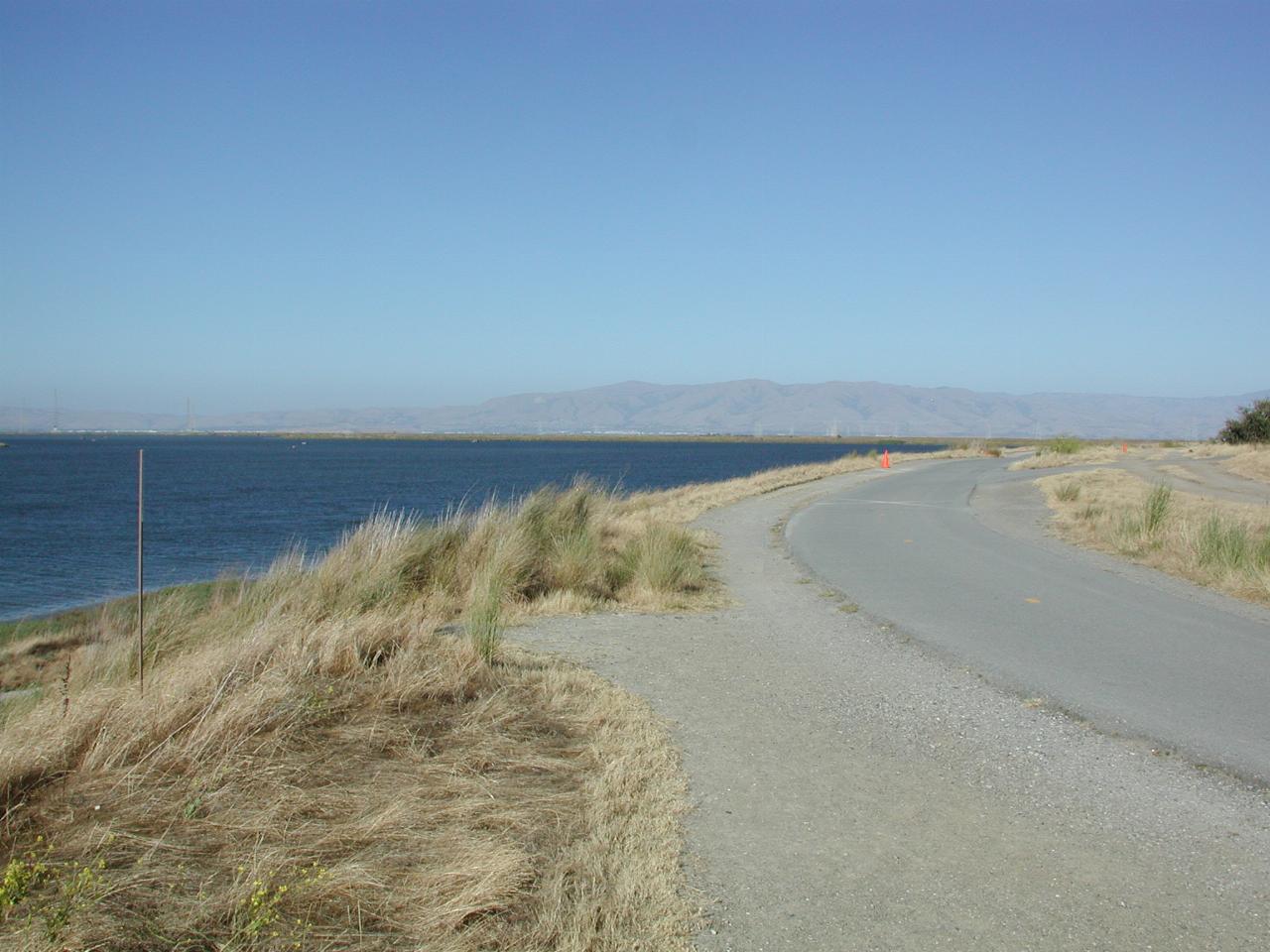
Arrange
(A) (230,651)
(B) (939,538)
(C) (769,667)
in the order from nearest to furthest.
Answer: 1. (A) (230,651)
2. (C) (769,667)
3. (B) (939,538)

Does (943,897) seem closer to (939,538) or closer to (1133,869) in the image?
(1133,869)

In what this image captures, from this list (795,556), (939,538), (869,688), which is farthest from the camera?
(939,538)

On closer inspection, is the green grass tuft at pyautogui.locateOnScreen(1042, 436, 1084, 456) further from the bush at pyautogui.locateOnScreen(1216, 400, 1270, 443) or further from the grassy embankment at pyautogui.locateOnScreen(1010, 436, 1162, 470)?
the bush at pyautogui.locateOnScreen(1216, 400, 1270, 443)

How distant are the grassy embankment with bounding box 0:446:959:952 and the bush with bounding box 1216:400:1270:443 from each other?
217ft

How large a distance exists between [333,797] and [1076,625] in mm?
8485

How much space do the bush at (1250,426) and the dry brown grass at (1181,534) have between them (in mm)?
42002

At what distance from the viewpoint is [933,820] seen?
529cm

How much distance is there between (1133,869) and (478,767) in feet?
10.6

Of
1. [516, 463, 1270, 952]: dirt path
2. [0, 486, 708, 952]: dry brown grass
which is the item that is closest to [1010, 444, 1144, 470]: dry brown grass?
[516, 463, 1270, 952]: dirt path

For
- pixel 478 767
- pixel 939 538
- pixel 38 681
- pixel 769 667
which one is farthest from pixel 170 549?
pixel 478 767

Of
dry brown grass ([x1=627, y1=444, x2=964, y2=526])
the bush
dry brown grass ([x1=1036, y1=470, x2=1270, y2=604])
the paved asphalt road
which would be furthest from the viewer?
the bush

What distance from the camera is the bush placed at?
2467 inches

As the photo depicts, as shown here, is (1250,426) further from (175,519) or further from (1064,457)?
(175,519)

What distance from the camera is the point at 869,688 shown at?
26.7 feet
